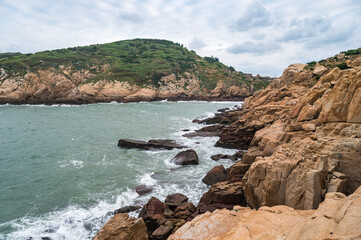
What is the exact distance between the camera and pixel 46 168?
814 inches

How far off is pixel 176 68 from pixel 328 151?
107 metres

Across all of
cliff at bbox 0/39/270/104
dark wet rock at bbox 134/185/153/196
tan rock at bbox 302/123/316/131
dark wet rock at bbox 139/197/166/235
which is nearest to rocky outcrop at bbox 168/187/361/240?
dark wet rock at bbox 139/197/166/235

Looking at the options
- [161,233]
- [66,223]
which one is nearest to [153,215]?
[161,233]

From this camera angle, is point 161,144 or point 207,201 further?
point 161,144

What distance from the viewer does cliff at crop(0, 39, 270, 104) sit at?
80.6 metres

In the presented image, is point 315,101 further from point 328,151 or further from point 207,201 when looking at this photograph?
point 207,201

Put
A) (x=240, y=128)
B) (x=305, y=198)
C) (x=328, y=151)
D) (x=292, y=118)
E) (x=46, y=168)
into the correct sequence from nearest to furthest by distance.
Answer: (x=305, y=198) → (x=328, y=151) → (x=292, y=118) → (x=46, y=168) → (x=240, y=128)

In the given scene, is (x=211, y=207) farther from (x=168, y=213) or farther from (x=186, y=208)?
(x=168, y=213)

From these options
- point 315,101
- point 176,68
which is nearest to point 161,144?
point 315,101

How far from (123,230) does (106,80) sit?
87.3 meters

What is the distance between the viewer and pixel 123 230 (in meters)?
9.52

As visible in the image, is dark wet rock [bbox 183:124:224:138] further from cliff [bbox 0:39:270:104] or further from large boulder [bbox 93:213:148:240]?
cliff [bbox 0:39:270:104]

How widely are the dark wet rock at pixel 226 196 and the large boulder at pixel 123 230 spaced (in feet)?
15.1

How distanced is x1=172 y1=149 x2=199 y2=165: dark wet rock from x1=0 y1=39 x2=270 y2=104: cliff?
65208mm
